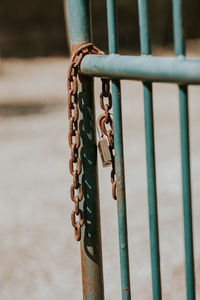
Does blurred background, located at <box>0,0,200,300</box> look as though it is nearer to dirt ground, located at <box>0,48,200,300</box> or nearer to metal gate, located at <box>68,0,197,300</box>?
dirt ground, located at <box>0,48,200,300</box>

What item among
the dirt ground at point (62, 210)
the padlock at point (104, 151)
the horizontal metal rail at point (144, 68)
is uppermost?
the horizontal metal rail at point (144, 68)

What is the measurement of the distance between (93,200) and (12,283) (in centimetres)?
150

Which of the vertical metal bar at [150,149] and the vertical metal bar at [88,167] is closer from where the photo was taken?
the vertical metal bar at [150,149]

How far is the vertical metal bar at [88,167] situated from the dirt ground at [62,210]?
1.17 m

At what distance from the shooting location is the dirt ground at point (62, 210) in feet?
9.64

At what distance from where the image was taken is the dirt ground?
2.94 metres

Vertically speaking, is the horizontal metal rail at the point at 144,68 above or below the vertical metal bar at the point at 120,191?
above

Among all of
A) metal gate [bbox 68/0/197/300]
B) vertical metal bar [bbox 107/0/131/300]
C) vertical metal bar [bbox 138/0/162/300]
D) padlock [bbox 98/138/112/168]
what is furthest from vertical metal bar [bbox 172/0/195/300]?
padlock [bbox 98/138/112/168]

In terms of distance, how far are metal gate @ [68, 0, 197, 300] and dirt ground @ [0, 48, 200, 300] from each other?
1.24m

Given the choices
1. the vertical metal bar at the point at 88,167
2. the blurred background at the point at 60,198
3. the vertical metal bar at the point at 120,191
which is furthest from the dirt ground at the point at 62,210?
the vertical metal bar at the point at 120,191

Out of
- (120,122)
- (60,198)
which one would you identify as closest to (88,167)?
(120,122)

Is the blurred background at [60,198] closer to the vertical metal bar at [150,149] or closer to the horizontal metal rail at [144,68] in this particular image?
the vertical metal bar at [150,149]

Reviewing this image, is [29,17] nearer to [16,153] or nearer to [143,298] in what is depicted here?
[16,153]

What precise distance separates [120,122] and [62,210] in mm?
2592
